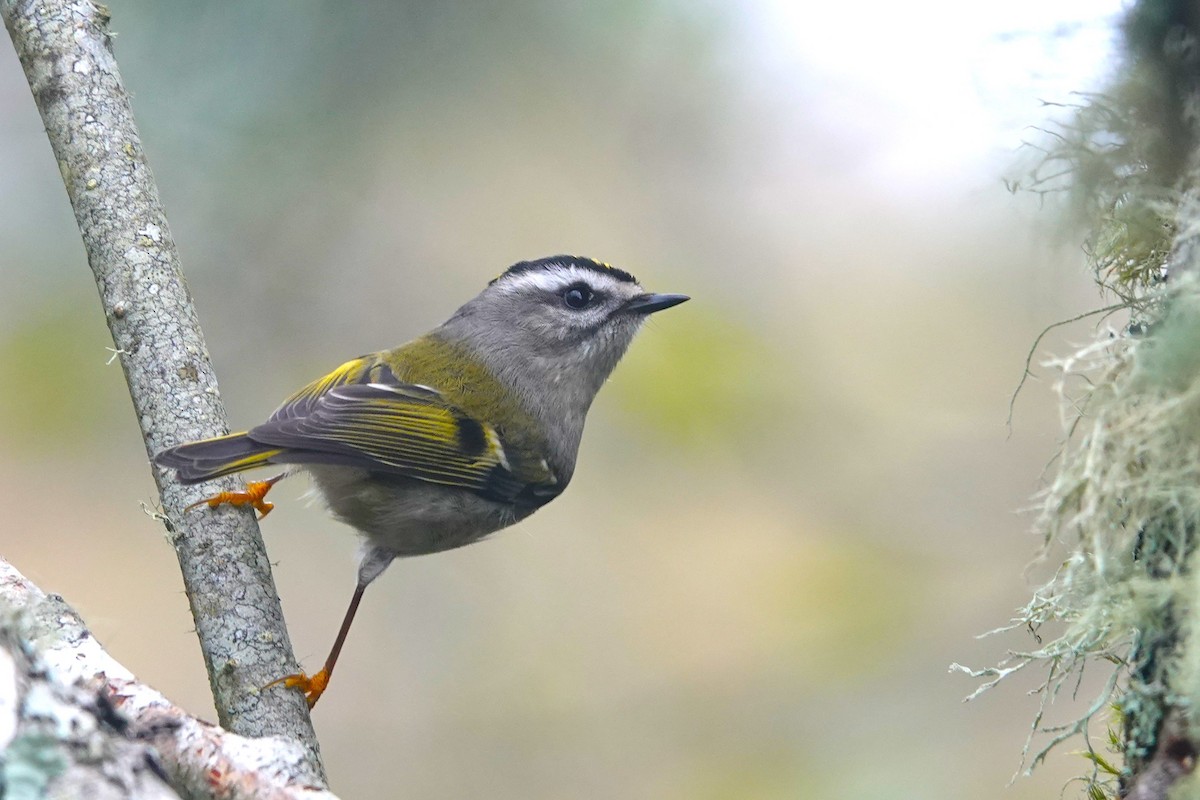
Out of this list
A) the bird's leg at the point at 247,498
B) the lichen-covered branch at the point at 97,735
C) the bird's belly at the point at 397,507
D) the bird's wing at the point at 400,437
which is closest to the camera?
the lichen-covered branch at the point at 97,735

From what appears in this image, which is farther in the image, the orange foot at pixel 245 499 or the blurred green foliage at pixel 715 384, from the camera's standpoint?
the blurred green foliage at pixel 715 384

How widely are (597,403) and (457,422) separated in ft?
3.49

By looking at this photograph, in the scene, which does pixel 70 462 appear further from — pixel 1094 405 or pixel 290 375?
pixel 1094 405

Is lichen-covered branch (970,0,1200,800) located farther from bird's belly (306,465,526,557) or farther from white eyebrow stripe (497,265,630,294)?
white eyebrow stripe (497,265,630,294)

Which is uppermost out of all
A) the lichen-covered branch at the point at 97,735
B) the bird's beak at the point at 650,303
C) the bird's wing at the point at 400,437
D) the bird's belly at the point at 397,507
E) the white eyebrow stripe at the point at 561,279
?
the white eyebrow stripe at the point at 561,279

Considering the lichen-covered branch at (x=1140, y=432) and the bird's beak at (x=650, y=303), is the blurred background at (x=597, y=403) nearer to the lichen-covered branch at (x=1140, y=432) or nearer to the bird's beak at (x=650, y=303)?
the bird's beak at (x=650, y=303)

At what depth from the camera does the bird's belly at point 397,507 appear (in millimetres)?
2064

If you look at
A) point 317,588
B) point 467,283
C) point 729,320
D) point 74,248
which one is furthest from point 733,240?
point 74,248

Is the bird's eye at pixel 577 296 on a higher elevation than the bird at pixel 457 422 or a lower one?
higher

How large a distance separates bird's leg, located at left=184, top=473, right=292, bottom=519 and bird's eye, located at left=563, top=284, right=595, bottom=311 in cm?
83

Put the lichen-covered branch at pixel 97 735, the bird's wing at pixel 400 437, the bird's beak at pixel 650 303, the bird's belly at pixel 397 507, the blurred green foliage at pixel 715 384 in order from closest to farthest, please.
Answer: the lichen-covered branch at pixel 97 735 → the bird's wing at pixel 400 437 → the bird's belly at pixel 397 507 → the bird's beak at pixel 650 303 → the blurred green foliage at pixel 715 384

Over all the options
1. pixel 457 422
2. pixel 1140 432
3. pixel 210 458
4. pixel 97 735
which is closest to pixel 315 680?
pixel 210 458

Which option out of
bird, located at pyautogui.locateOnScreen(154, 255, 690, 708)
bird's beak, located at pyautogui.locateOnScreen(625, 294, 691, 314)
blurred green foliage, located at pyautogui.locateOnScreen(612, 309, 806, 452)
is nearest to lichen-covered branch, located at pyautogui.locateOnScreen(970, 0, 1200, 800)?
bird, located at pyautogui.locateOnScreen(154, 255, 690, 708)

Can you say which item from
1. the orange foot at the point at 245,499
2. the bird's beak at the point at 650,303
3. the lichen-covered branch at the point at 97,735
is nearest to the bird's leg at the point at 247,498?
the orange foot at the point at 245,499
